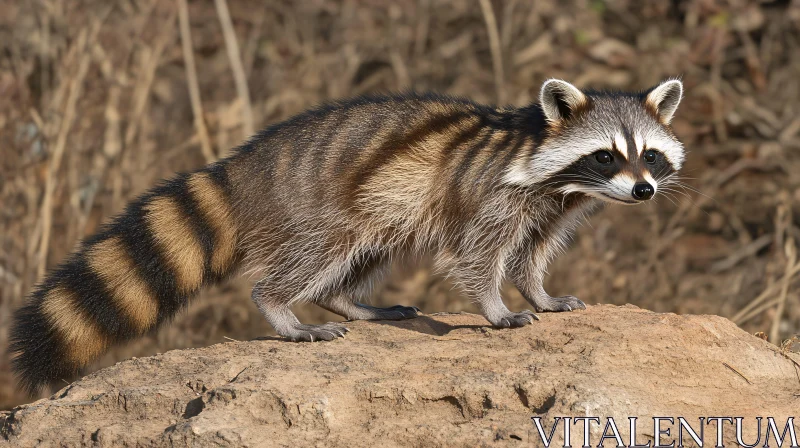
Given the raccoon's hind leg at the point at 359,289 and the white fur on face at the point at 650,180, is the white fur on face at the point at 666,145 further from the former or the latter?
the raccoon's hind leg at the point at 359,289

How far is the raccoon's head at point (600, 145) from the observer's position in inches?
223

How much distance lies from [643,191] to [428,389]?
63.8 inches

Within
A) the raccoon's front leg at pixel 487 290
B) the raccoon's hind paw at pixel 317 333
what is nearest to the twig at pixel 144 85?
the raccoon's hind paw at pixel 317 333

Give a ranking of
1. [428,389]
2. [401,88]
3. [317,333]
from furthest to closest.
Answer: [401,88] → [317,333] → [428,389]

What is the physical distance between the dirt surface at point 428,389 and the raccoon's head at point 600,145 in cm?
79

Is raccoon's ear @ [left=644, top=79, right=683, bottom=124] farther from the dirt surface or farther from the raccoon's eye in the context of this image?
the dirt surface

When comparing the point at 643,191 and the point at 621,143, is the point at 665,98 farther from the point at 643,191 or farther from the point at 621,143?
the point at 643,191

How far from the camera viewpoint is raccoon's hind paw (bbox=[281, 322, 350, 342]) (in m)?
5.57

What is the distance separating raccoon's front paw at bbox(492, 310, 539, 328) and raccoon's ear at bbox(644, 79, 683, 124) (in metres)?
1.38

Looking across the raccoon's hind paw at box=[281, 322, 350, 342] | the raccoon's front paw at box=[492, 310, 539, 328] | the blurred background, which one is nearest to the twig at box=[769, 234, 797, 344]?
the blurred background

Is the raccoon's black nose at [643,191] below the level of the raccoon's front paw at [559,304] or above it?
above

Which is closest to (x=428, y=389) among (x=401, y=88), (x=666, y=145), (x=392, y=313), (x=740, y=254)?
(x=392, y=313)

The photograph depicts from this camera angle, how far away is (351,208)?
5.96m

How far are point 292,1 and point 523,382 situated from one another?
9.68m
